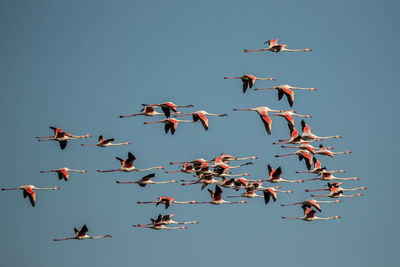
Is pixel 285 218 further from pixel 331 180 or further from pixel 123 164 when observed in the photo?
pixel 123 164

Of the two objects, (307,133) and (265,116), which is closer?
(265,116)

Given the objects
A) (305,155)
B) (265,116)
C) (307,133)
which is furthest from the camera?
(307,133)

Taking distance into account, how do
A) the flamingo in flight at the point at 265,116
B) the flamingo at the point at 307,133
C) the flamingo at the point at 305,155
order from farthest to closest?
the flamingo at the point at 307,133 → the flamingo at the point at 305,155 → the flamingo in flight at the point at 265,116

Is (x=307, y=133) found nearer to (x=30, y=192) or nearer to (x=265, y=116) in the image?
(x=265, y=116)

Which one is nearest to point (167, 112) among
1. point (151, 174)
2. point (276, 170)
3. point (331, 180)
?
point (151, 174)

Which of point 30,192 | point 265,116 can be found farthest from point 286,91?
point 30,192

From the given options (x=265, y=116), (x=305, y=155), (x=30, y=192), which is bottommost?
(x=30, y=192)

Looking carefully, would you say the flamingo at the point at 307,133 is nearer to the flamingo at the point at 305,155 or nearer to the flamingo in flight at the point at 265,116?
the flamingo at the point at 305,155

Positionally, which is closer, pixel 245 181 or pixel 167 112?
pixel 167 112

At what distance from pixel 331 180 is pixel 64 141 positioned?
59.6 ft

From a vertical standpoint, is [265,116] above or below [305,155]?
above

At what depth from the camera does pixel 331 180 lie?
60.6 meters

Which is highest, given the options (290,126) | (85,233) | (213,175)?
(290,126)

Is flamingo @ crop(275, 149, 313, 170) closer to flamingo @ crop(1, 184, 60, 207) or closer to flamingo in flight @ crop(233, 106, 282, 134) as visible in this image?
flamingo in flight @ crop(233, 106, 282, 134)
